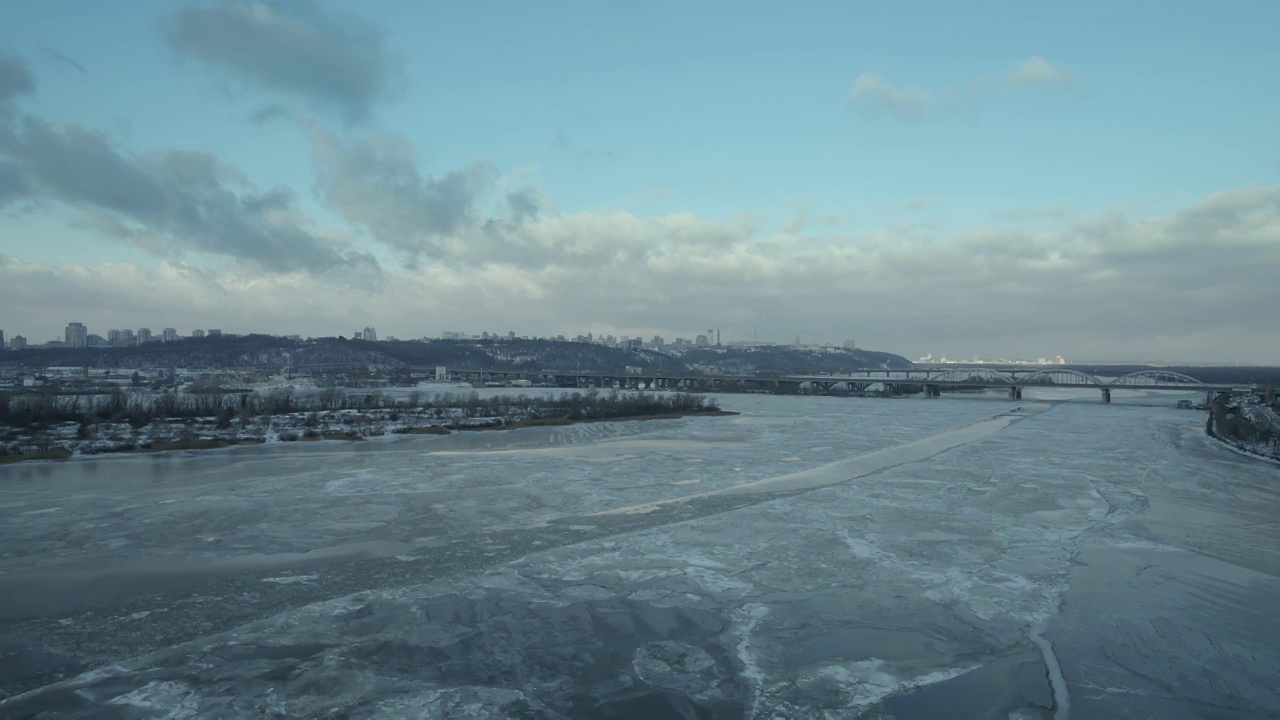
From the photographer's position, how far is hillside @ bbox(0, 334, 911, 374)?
86562 mm

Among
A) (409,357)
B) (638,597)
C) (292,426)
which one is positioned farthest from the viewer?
(409,357)

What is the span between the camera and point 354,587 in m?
6.88

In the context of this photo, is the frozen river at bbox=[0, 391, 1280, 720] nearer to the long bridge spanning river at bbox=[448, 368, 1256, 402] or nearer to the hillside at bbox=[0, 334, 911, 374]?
the long bridge spanning river at bbox=[448, 368, 1256, 402]

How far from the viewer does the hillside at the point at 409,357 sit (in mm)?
86562

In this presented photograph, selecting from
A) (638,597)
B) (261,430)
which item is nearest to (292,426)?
(261,430)

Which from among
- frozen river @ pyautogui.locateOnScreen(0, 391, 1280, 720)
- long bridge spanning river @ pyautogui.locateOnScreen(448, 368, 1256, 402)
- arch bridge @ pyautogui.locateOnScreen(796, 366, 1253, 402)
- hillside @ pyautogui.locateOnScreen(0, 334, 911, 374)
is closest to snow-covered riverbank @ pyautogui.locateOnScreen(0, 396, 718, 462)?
frozen river @ pyautogui.locateOnScreen(0, 391, 1280, 720)

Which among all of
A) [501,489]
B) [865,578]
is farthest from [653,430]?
[865,578]

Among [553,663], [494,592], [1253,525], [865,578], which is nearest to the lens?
[553,663]

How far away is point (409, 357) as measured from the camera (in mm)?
108562

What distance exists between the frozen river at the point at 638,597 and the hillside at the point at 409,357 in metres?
82.0

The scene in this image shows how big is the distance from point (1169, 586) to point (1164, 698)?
3.19 m

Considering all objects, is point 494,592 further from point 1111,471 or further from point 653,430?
point 653,430

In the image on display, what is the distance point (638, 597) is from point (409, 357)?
10795cm

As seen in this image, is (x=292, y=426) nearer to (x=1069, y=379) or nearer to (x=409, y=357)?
(x=409, y=357)
